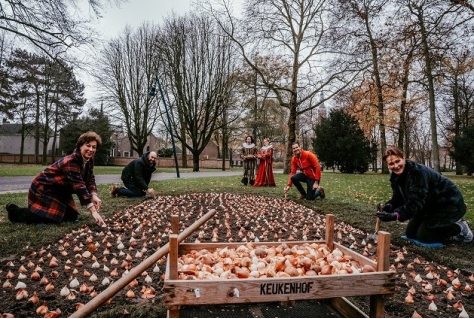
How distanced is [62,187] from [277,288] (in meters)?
4.55

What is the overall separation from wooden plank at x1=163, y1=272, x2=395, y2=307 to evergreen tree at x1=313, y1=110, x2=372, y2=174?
26403 mm

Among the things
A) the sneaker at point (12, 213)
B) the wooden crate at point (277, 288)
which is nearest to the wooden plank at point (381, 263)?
the wooden crate at point (277, 288)

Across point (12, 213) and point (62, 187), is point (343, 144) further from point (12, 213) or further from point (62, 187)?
point (12, 213)

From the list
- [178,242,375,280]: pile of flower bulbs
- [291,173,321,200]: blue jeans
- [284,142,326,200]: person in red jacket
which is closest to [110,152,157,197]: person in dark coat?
[284,142,326,200]: person in red jacket

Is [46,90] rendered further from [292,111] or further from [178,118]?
[292,111]

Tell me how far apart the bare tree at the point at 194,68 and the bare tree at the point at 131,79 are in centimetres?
164

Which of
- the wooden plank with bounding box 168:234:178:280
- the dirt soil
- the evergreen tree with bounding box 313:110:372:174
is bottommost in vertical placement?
the dirt soil

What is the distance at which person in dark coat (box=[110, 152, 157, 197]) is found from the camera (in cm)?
861

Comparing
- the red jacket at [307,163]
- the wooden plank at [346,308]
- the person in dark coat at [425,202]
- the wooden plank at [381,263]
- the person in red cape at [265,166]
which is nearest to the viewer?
the wooden plank at [381,263]

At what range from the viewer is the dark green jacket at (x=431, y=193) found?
4242 millimetres

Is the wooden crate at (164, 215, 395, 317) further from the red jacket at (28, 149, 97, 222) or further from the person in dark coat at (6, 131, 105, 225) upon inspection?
the red jacket at (28, 149, 97, 222)

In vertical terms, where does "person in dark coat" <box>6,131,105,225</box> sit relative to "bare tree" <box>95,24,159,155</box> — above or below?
below

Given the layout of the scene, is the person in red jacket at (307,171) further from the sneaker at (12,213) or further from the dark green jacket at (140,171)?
the sneaker at (12,213)

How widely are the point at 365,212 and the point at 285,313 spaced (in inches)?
204
